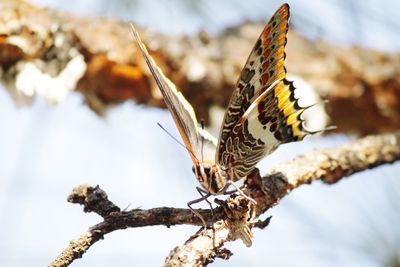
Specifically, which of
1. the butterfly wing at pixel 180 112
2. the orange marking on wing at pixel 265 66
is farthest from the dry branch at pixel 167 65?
the orange marking on wing at pixel 265 66

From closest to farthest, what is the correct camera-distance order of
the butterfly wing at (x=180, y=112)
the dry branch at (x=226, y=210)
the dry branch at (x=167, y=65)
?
the dry branch at (x=226, y=210)
the butterfly wing at (x=180, y=112)
the dry branch at (x=167, y=65)

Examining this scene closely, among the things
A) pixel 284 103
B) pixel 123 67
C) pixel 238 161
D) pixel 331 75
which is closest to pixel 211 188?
pixel 238 161

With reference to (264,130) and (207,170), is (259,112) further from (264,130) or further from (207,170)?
(207,170)

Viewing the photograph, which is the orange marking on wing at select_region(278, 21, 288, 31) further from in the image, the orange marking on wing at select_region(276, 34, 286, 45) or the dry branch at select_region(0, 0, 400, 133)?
the dry branch at select_region(0, 0, 400, 133)

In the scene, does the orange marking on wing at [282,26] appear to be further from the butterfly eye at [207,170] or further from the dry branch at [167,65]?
the dry branch at [167,65]

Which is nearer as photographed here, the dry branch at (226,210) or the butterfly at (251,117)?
the dry branch at (226,210)

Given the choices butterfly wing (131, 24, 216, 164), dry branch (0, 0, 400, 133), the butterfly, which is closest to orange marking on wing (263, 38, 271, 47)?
the butterfly

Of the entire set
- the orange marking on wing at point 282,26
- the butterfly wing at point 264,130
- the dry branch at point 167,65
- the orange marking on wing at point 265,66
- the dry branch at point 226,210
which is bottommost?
the dry branch at point 226,210
